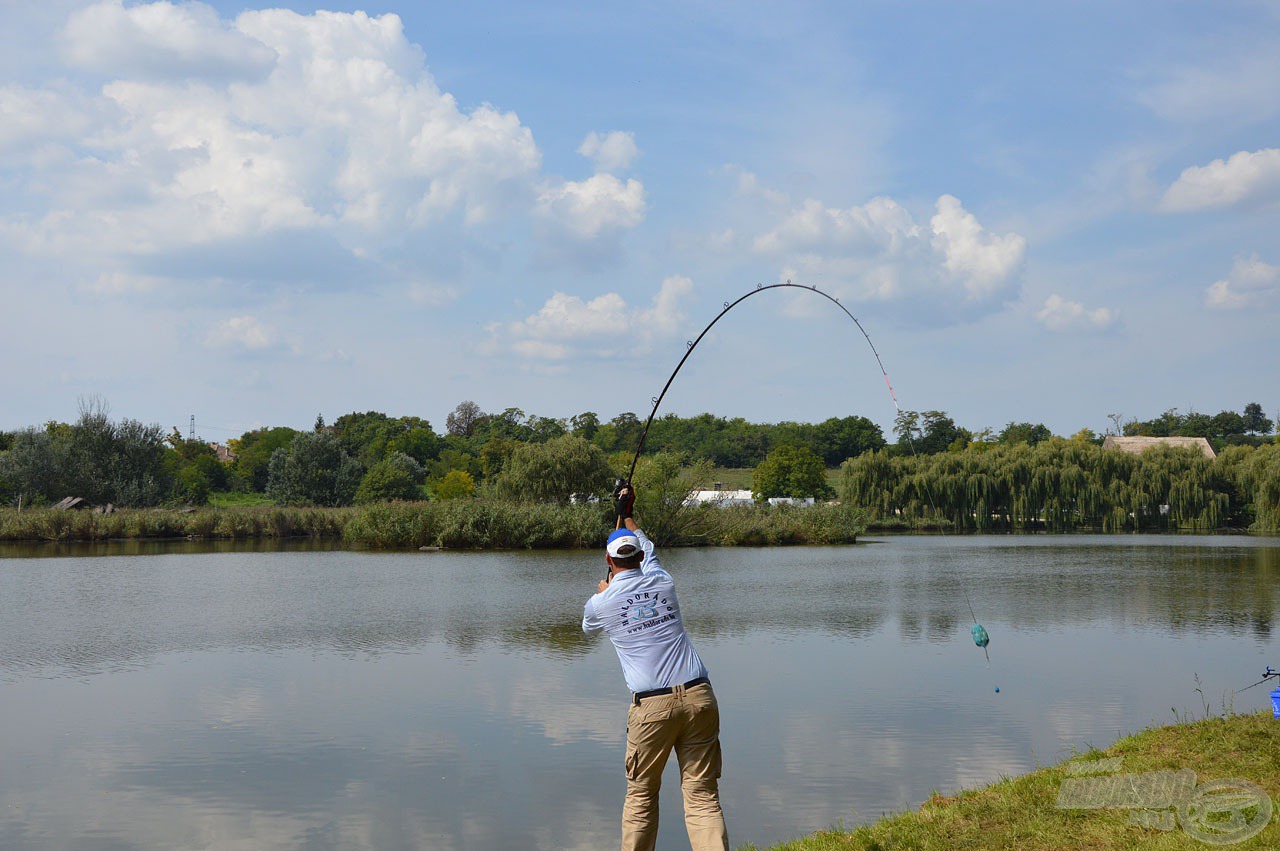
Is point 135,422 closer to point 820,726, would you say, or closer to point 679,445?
point 679,445

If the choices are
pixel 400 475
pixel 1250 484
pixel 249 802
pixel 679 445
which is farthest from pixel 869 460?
pixel 679 445

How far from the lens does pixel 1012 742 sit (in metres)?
9.19

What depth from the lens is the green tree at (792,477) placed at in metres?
85.4

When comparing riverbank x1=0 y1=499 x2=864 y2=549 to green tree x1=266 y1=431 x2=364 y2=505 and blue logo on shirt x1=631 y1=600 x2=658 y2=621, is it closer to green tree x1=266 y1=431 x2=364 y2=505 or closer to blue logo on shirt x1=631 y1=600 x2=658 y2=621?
green tree x1=266 y1=431 x2=364 y2=505

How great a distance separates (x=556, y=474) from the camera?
41.8 m

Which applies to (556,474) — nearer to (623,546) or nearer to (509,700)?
(509,700)

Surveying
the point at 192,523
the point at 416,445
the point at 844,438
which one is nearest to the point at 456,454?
the point at 416,445

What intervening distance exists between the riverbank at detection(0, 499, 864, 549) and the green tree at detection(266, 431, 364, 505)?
23558 millimetres

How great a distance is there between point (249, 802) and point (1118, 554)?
33849 mm

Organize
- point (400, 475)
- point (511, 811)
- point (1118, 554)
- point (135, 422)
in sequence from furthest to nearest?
point (400, 475) < point (135, 422) < point (1118, 554) < point (511, 811)

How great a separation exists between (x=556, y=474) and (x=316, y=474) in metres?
36.4

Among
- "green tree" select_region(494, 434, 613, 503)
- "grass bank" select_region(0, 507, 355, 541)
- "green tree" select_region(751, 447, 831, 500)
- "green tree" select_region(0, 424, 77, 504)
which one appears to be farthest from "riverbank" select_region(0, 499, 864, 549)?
"green tree" select_region(751, 447, 831, 500)

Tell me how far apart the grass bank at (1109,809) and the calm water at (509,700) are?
99cm

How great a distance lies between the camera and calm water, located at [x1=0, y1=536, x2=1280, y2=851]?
752cm
